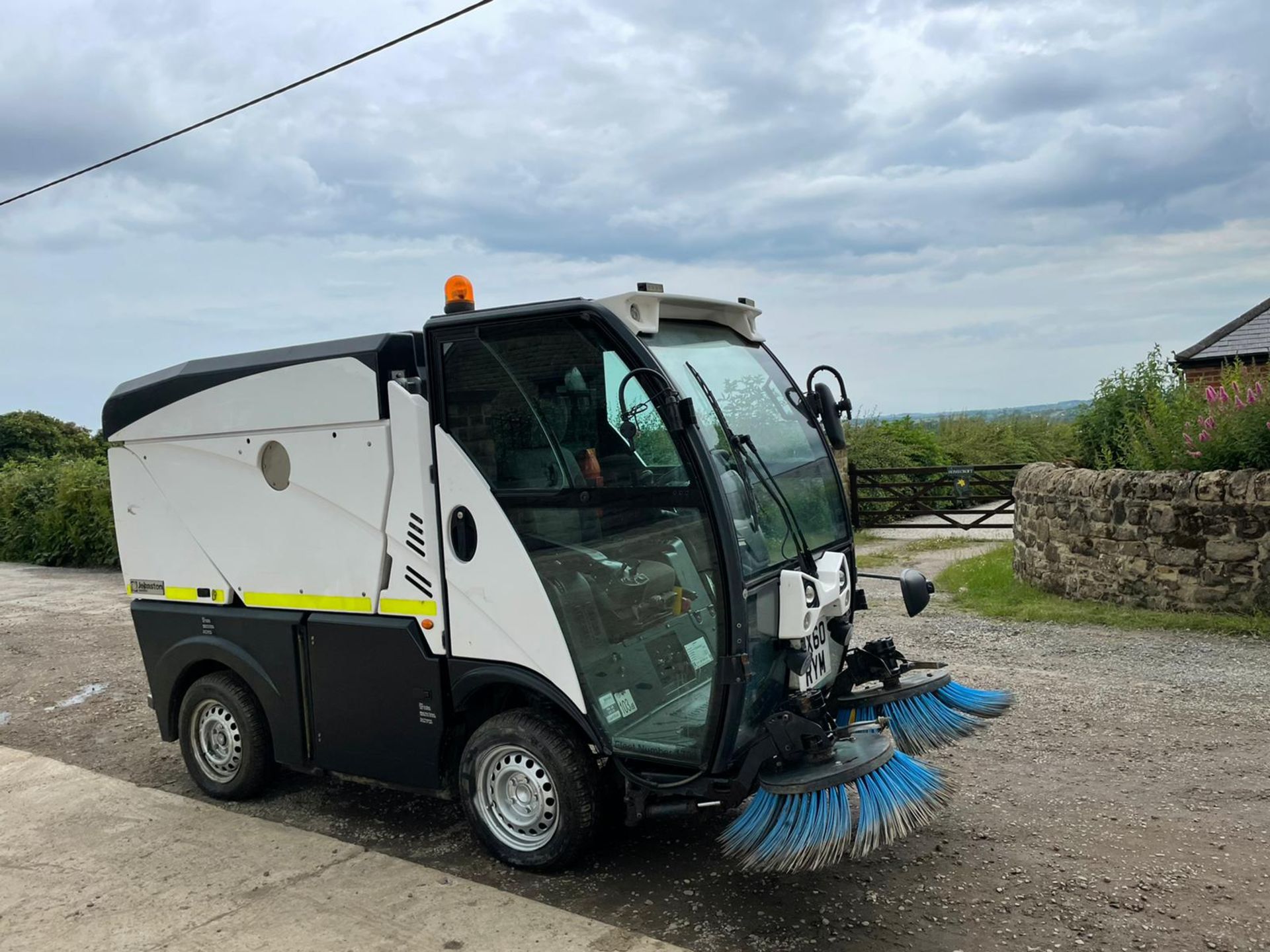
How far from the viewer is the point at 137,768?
664 centimetres

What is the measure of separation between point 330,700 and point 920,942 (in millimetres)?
2954

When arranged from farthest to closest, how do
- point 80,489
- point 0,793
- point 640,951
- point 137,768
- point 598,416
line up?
point 80,489 → point 137,768 → point 0,793 → point 598,416 → point 640,951

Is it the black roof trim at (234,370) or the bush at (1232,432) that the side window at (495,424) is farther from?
the bush at (1232,432)

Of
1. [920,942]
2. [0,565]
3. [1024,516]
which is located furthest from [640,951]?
[0,565]

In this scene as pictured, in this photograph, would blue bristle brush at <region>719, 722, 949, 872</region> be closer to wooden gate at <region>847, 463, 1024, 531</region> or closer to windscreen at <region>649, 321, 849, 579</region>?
windscreen at <region>649, 321, 849, 579</region>

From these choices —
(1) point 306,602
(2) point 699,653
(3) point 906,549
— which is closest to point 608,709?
(2) point 699,653

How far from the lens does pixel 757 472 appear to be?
4449 mm

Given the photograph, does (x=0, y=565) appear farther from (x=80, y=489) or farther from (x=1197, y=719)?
(x=1197, y=719)

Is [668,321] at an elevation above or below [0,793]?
above

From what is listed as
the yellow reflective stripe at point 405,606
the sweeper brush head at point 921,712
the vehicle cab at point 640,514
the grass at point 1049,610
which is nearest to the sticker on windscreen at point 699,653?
the vehicle cab at point 640,514

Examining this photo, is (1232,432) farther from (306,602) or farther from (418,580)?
(306,602)

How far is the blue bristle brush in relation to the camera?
3.88 metres

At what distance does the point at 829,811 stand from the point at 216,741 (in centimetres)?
360

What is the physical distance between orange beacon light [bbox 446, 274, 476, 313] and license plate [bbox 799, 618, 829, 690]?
2173 millimetres
